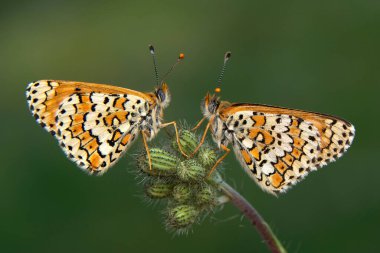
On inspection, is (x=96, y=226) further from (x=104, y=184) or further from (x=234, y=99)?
(x=234, y=99)

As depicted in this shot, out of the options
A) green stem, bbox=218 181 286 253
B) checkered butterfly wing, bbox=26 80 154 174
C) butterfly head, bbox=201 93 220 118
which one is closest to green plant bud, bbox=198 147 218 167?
green stem, bbox=218 181 286 253

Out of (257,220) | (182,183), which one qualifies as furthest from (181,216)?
(257,220)

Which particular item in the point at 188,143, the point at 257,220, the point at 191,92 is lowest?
the point at 191,92

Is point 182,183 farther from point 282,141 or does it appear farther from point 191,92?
point 191,92

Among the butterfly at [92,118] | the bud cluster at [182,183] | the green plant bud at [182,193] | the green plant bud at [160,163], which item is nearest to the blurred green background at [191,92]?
the green plant bud at [160,163]

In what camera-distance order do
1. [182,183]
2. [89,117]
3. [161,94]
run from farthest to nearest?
[161,94]
[89,117]
[182,183]

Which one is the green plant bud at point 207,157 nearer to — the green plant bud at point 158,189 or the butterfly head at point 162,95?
the green plant bud at point 158,189
